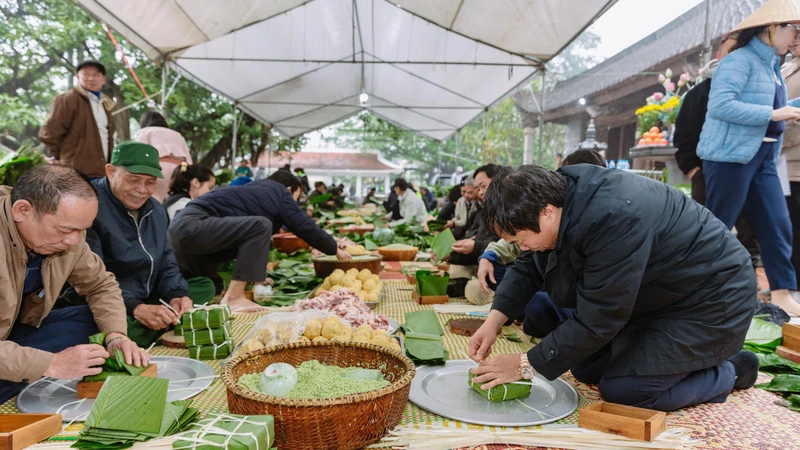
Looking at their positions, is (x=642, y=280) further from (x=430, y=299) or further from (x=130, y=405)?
(x=430, y=299)

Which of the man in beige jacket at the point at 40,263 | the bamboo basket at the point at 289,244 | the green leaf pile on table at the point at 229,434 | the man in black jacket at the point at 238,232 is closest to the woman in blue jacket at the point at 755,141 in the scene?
the man in black jacket at the point at 238,232

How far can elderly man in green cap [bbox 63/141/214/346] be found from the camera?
2543mm

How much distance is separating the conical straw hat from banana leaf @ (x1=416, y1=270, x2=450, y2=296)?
2349 millimetres

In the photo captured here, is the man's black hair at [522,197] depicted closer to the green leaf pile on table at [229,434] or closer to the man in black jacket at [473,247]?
the green leaf pile on table at [229,434]

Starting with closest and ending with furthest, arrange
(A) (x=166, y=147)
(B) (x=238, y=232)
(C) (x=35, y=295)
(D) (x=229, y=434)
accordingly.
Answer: (D) (x=229, y=434) < (C) (x=35, y=295) < (B) (x=238, y=232) < (A) (x=166, y=147)

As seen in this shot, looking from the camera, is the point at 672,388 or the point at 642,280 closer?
the point at 642,280

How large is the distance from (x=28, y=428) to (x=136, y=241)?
145 cm

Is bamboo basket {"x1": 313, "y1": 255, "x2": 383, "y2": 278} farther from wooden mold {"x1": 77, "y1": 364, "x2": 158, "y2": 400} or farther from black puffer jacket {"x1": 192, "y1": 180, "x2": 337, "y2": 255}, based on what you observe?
wooden mold {"x1": 77, "y1": 364, "x2": 158, "y2": 400}

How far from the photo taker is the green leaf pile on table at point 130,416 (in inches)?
52.8

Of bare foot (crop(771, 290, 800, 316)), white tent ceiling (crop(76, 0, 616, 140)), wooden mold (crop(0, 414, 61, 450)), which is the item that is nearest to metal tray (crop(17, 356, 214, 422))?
wooden mold (crop(0, 414, 61, 450))

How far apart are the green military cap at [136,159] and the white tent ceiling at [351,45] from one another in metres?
3.24

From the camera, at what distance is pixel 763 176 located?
3.26m

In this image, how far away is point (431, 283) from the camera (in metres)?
3.64

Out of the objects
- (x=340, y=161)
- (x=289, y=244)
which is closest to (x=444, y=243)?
(x=289, y=244)
